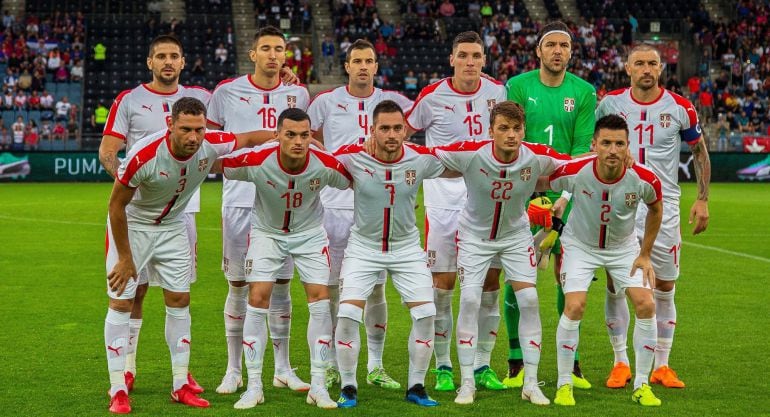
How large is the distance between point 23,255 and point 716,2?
115 ft

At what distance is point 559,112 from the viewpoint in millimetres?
8219

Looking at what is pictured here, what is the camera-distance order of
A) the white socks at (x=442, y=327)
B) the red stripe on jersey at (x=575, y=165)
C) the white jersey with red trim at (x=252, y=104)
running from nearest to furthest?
the red stripe on jersey at (x=575, y=165), the white socks at (x=442, y=327), the white jersey with red trim at (x=252, y=104)

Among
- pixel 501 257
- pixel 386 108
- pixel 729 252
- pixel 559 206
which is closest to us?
pixel 386 108

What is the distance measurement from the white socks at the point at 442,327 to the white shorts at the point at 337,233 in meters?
0.80

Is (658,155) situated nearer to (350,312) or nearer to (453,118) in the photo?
(453,118)

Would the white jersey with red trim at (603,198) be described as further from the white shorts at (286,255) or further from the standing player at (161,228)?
the standing player at (161,228)

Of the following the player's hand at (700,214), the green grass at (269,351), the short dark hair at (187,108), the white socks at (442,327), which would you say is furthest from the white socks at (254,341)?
the player's hand at (700,214)

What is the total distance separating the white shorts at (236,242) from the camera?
8031mm

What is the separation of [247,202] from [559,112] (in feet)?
8.29

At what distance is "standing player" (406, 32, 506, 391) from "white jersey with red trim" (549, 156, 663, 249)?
0.80 meters

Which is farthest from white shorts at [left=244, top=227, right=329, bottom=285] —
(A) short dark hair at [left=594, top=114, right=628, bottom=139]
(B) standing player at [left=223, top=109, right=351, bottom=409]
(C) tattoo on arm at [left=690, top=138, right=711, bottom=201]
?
(C) tattoo on arm at [left=690, top=138, right=711, bottom=201]

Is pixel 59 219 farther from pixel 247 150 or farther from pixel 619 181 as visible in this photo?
pixel 619 181

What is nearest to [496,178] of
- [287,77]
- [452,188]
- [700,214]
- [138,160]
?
[452,188]

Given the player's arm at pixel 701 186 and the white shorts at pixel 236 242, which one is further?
the player's arm at pixel 701 186
